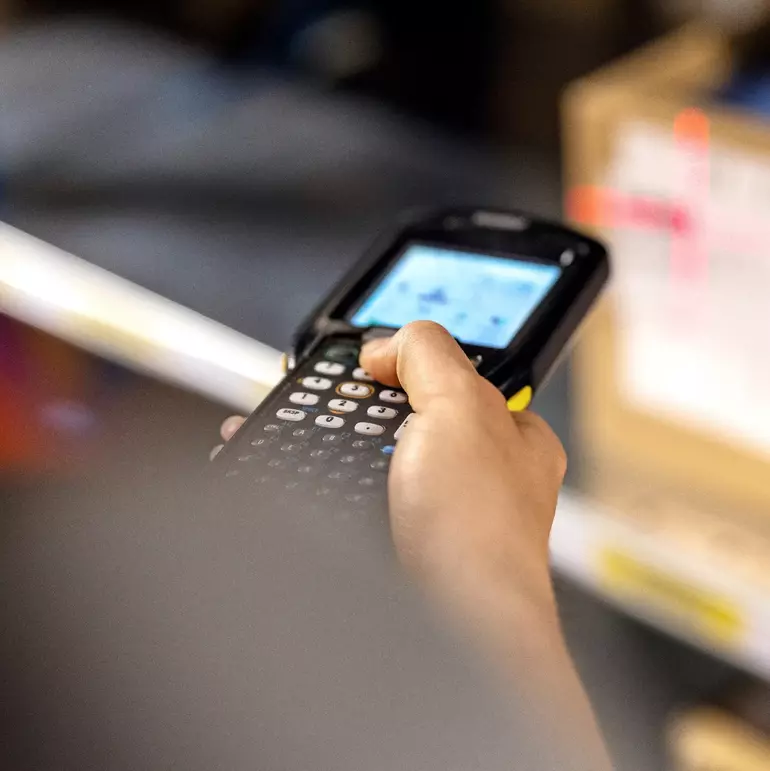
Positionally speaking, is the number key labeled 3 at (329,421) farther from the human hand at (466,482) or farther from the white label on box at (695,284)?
the white label on box at (695,284)

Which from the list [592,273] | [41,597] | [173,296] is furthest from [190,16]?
[41,597]

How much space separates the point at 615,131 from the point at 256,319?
0.31m

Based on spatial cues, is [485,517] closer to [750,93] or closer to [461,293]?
[461,293]

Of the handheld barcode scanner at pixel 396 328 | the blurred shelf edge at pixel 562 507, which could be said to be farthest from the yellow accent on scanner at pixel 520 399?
the blurred shelf edge at pixel 562 507

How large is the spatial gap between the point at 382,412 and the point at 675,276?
19.7 inches

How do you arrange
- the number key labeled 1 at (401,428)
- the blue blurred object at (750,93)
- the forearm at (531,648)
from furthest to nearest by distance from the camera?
1. the blue blurred object at (750,93)
2. the number key labeled 1 at (401,428)
3. the forearm at (531,648)

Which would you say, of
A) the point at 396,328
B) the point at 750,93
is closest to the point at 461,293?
the point at 396,328

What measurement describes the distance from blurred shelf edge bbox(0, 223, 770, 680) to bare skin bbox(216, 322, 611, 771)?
1.38 feet

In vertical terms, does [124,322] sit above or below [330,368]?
below

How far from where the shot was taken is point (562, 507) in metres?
0.86

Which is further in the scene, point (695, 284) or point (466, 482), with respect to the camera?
point (695, 284)

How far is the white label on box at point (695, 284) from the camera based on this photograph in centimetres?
80

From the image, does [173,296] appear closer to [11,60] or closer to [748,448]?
[11,60]

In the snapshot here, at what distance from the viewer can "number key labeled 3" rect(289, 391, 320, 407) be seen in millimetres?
406
